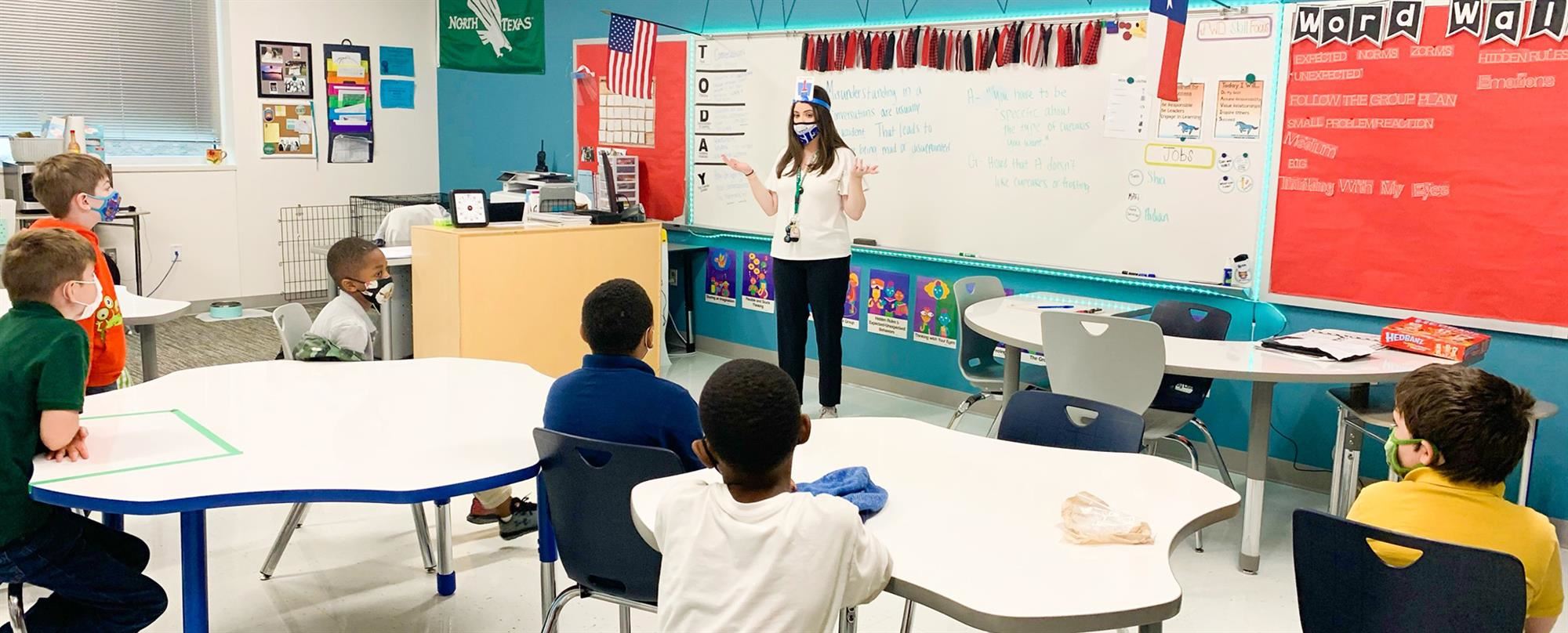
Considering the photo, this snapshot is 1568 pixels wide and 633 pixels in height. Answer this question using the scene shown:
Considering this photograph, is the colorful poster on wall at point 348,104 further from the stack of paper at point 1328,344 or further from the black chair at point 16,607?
the stack of paper at point 1328,344

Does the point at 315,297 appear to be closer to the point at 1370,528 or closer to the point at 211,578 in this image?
the point at 211,578

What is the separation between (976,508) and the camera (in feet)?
6.91

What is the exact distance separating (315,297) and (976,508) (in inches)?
290

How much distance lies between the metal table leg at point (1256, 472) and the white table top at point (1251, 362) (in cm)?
12

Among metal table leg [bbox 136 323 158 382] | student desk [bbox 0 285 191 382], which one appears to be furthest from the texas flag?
metal table leg [bbox 136 323 158 382]

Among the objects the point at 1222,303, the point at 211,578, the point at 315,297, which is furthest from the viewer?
the point at 315,297

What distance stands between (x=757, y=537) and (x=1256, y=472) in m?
2.48

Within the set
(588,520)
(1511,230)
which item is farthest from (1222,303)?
(588,520)

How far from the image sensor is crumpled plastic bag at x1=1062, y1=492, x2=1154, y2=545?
193cm

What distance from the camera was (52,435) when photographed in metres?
2.24

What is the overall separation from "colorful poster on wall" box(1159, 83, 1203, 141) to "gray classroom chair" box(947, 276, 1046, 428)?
0.91 meters

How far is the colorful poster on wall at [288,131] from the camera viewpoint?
7973 millimetres

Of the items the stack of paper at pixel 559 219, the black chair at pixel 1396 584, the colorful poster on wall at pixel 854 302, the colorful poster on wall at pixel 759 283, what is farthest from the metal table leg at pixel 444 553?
the colorful poster on wall at pixel 759 283

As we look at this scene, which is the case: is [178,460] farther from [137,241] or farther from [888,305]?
[137,241]
